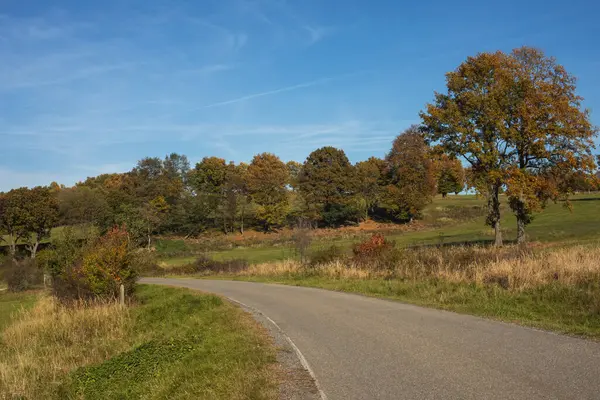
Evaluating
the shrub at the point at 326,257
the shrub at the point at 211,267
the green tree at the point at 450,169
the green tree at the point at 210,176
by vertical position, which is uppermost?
the green tree at the point at 210,176

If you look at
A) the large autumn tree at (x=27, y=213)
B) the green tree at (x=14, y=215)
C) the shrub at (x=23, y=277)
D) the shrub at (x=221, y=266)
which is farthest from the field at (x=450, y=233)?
the green tree at (x=14, y=215)

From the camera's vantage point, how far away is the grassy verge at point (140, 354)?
7.45 meters

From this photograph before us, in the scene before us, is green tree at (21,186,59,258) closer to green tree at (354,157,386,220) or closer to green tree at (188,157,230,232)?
green tree at (188,157,230,232)

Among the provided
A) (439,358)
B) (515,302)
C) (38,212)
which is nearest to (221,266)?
(515,302)

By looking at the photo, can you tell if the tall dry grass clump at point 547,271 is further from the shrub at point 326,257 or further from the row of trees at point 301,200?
the row of trees at point 301,200

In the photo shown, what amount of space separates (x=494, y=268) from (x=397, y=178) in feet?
222

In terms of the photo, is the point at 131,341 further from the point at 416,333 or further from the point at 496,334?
the point at 496,334

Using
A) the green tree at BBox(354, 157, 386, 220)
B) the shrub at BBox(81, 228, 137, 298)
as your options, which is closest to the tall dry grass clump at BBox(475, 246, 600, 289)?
the shrub at BBox(81, 228, 137, 298)

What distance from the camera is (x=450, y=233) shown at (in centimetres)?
5319

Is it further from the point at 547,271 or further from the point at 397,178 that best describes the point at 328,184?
the point at 547,271

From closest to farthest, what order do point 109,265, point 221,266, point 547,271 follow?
point 547,271
point 109,265
point 221,266

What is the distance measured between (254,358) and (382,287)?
10193 millimetres

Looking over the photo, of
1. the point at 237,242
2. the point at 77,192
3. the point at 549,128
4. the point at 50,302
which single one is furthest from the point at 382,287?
the point at 77,192

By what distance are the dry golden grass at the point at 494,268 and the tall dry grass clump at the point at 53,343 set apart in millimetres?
11105
